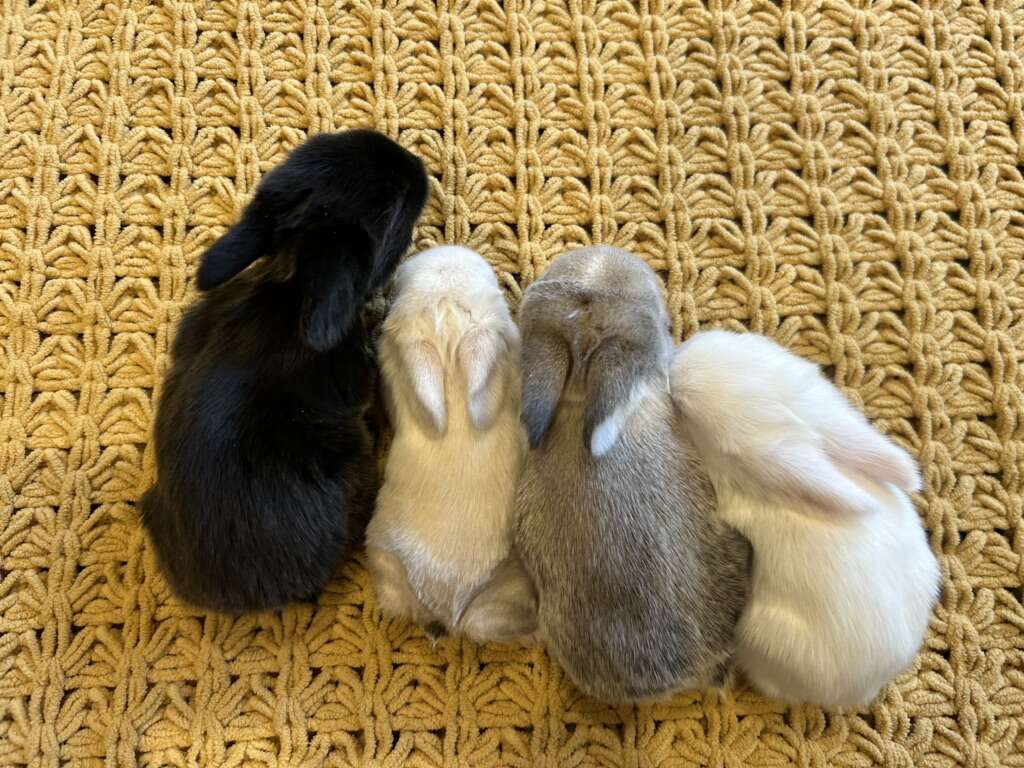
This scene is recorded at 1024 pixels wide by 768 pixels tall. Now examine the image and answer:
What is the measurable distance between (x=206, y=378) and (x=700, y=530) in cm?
68

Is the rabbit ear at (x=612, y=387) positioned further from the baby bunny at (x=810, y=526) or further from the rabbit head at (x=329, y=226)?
the rabbit head at (x=329, y=226)

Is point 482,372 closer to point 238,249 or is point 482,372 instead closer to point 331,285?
point 331,285

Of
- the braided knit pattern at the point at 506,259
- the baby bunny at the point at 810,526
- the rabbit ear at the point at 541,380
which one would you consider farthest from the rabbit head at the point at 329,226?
the baby bunny at the point at 810,526

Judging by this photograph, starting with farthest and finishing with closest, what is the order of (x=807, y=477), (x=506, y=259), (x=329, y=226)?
(x=506, y=259)
(x=329, y=226)
(x=807, y=477)

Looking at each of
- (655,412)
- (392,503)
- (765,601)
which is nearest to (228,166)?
(392,503)

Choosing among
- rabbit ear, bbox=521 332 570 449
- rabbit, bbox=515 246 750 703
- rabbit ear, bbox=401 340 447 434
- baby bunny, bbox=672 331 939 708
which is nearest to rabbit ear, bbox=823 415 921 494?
baby bunny, bbox=672 331 939 708

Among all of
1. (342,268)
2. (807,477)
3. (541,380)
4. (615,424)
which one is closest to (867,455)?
(807,477)

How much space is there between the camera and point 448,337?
112cm

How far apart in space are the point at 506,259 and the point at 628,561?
1.68 ft

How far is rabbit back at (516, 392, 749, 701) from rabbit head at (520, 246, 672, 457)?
39 millimetres

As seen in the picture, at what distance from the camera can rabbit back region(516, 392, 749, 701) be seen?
1.03 metres

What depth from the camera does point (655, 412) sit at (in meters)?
1.10

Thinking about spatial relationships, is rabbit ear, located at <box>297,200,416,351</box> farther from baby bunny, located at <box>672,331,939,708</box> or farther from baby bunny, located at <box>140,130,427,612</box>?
baby bunny, located at <box>672,331,939,708</box>

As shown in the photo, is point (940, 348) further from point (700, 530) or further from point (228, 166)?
point (228, 166)
